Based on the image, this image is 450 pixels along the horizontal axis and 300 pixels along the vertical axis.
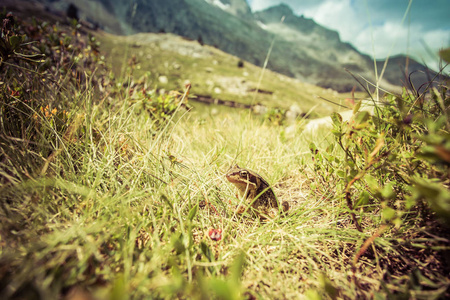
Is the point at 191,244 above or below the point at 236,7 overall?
below

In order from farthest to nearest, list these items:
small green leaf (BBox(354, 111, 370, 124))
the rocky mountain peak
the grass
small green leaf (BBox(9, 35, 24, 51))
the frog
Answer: the rocky mountain peak < the frog < small green leaf (BBox(9, 35, 24, 51)) < small green leaf (BBox(354, 111, 370, 124)) < the grass

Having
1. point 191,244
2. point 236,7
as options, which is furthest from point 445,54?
point 236,7

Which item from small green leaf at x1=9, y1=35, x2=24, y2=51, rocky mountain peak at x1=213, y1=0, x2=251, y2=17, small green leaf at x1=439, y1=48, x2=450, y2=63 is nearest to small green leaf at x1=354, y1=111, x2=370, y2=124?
small green leaf at x1=439, y1=48, x2=450, y2=63

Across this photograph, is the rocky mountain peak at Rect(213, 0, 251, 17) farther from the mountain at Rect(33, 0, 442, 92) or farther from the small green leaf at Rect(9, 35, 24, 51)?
the small green leaf at Rect(9, 35, 24, 51)

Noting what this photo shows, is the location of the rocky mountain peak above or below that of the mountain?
above

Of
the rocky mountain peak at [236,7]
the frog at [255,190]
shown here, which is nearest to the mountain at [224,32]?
the rocky mountain peak at [236,7]

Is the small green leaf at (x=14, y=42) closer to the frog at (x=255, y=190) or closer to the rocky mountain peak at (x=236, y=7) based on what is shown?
the frog at (x=255, y=190)

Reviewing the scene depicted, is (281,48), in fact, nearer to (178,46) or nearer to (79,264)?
(178,46)

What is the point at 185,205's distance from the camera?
1.41 metres

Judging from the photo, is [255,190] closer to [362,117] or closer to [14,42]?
[362,117]

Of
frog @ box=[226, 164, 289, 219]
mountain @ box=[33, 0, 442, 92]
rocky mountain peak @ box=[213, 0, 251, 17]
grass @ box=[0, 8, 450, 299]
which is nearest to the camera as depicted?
grass @ box=[0, 8, 450, 299]

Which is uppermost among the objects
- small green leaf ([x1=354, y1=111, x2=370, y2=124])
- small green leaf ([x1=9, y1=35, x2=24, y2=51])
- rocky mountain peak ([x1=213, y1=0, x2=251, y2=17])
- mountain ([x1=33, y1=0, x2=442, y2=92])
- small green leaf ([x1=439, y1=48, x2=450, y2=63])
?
rocky mountain peak ([x1=213, y1=0, x2=251, y2=17])

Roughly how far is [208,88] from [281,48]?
10531 cm

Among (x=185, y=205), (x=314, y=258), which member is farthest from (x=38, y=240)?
(x=314, y=258)
